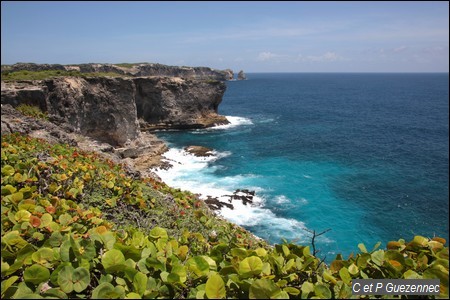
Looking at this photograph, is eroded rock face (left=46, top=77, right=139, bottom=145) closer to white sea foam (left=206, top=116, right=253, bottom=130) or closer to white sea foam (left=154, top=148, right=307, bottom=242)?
white sea foam (left=154, top=148, right=307, bottom=242)

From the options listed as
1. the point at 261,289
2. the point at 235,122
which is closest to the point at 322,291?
the point at 261,289

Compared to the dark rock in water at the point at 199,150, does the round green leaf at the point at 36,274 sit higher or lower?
higher

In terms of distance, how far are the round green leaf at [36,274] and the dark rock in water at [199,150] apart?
48.2 metres

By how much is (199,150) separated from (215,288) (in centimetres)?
5066

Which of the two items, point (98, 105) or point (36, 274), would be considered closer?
point (36, 274)

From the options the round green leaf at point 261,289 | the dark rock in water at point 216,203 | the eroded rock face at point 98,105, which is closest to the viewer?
the round green leaf at point 261,289

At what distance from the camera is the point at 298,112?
98.1 meters

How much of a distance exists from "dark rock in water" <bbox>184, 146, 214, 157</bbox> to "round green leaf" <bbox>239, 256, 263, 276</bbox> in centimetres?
4797

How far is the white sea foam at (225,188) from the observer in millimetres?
29656

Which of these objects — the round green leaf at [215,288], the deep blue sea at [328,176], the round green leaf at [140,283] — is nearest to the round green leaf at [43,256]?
the round green leaf at [140,283]

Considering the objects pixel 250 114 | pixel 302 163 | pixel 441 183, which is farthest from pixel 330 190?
pixel 250 114

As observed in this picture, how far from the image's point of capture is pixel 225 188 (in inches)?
1496

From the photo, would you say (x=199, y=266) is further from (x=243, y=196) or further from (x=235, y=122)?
(x=235, y=122)

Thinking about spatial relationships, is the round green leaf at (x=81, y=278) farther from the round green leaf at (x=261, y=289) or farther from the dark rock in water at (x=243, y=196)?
the dark rock in water at (x=243, y=196)
